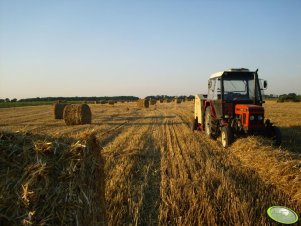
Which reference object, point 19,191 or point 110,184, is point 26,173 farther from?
point 110,184

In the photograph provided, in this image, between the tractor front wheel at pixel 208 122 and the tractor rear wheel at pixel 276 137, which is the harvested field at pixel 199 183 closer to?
the tractor rear wheel at pixel 276 137

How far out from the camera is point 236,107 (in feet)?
33.0

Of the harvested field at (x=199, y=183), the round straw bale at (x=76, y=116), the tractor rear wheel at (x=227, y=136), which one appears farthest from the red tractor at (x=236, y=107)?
the round straw bale at (x=76, y=116)

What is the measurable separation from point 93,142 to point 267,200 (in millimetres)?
2835

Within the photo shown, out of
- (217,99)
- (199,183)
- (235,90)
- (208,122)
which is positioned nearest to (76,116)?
(208,122)

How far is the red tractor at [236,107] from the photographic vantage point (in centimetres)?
929

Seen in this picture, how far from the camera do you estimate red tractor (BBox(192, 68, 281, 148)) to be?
9.29m

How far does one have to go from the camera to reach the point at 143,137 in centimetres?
1201

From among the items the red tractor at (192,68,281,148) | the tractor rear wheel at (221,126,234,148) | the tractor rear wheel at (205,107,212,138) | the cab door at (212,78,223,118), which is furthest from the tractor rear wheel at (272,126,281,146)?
the tractor rear wheel at (205,107,212,138)

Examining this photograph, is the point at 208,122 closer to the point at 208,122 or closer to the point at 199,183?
the point at 208,122

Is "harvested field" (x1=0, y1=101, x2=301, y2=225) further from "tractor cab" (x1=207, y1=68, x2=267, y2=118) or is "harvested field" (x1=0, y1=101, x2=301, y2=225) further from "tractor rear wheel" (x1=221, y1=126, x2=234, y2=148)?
"tractor cab" (x1=207, y1=68, x2=267, y2=118)

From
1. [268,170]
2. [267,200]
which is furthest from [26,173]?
[268,170]

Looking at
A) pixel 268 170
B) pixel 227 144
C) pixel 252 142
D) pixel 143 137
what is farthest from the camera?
pixel 143 137

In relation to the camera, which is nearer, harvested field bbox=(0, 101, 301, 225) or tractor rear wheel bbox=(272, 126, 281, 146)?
harvested field bbox=(0, 101, 301, 225)
